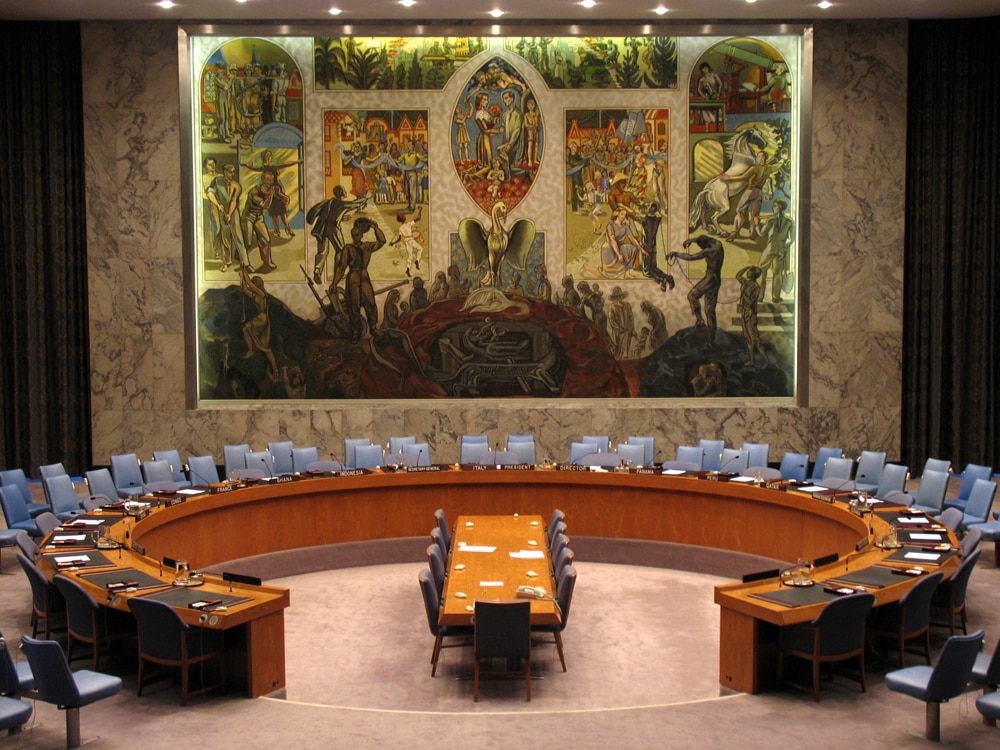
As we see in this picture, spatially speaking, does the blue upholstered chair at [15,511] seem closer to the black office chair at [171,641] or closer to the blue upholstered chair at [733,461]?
the black office chair at [171,641]

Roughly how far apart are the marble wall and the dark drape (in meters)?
0.32

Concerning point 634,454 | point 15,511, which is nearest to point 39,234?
point 15,511

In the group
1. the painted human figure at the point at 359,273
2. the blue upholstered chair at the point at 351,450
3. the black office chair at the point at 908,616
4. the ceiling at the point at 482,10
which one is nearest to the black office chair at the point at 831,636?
the black office chair at the point at 908,616

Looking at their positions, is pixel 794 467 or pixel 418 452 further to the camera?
pixel 418 452

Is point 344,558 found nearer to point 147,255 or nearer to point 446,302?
point 446,302

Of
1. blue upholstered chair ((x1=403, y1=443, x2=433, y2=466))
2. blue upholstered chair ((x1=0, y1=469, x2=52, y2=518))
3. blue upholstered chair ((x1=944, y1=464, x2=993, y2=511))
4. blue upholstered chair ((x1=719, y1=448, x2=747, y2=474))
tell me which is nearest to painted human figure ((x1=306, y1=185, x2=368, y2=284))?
blue upholstered chair ((x1=403, y1=443, x2=433, y2=466))

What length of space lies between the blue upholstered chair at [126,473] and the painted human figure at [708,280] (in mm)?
8027

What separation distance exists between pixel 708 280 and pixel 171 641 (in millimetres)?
10625

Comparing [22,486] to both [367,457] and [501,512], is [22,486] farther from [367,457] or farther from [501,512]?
[501,512]

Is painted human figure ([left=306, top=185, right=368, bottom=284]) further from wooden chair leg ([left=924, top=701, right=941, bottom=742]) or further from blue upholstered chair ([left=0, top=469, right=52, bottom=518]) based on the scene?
wooden chair leg ([left=924, top=701, right=941, bottom=742])

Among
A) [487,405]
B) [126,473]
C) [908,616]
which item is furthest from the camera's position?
[487,405]

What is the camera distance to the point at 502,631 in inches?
268

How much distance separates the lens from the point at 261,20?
14719 mm

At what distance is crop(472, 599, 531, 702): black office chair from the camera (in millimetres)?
6754
